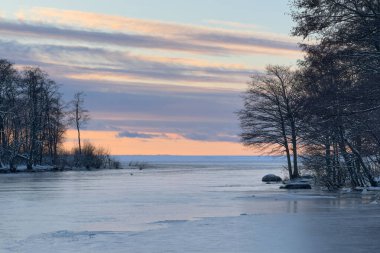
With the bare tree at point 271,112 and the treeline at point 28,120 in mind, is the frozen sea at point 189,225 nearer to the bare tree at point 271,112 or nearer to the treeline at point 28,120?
the bare tree at point 271,112

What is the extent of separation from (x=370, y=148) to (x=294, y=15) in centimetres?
1834

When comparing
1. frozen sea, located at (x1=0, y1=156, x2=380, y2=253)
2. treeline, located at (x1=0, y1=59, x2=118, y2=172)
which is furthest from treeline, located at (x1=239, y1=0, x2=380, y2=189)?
treeline, located at (x1=0, y1=59, x2=118, y2=172)

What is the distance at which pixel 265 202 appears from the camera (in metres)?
33.1

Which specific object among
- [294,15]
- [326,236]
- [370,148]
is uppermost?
[294,15]

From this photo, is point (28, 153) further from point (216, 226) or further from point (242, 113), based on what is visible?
point (216, 226)

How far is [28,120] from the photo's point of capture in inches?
3853

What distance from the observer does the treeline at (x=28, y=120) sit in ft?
305

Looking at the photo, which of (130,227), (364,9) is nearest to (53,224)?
(130,227)

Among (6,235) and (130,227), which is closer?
(6,235)

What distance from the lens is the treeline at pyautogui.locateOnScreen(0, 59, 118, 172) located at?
305 ft

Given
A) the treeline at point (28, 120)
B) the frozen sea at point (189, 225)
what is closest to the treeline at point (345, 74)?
the frozen sea at point (189, 225)

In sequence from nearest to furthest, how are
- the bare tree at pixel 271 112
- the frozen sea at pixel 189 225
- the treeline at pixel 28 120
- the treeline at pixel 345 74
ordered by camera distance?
the frozen sea at pixel 189 225, the treeline at pixel 345 74, the bare tree at pixel 271 112, the treeline at pixel 28 120

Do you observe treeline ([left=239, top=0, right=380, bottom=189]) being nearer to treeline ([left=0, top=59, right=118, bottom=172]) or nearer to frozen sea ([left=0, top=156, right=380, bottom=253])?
frozen sea ([left=0, top=156, right=380, bottom=253])

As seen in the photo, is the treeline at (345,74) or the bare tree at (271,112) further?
the bare tree at (271,112)
